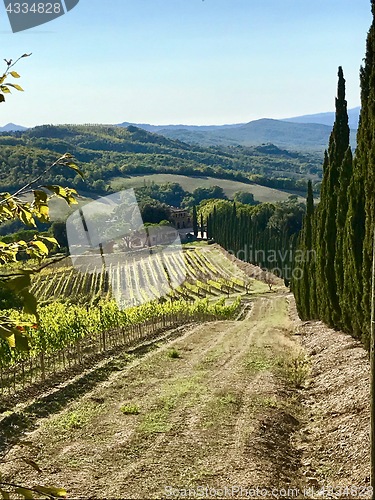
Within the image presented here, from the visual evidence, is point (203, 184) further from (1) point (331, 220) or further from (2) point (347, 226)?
(2) point (347, 226)

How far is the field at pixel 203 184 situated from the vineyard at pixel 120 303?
75062 millimetres

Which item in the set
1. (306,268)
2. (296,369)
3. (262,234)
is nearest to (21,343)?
(296,369)

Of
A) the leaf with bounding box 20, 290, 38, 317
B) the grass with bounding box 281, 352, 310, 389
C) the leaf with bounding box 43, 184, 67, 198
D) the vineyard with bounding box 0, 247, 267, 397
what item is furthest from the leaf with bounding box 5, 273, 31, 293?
the vineyard with bounding box 0, 247, 267, 397

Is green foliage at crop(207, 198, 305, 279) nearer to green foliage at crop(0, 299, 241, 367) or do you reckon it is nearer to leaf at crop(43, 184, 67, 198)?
green foliage at crop(0, 299, 241, 367)

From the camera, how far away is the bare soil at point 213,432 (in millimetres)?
6922

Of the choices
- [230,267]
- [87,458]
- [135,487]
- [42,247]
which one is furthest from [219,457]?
[230,267]

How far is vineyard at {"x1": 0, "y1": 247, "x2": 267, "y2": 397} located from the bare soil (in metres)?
2.97

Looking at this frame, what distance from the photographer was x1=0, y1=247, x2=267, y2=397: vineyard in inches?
653

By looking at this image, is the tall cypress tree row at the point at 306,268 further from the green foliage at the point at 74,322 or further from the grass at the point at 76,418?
the grass at the point at 76,418

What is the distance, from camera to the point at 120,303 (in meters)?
40.3

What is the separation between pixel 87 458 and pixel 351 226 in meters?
10.8

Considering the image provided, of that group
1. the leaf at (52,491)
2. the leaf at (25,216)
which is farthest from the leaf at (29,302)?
the leaf at (25,216)

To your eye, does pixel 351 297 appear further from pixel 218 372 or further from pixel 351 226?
pixel 218 372

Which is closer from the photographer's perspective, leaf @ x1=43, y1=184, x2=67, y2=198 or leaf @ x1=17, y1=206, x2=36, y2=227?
leaf @ x1=43, y1=184, x2=67, y2=198
